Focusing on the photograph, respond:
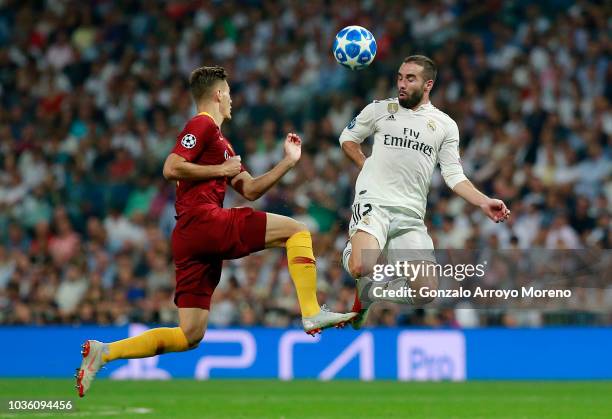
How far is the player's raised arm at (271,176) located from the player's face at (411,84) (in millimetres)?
1385

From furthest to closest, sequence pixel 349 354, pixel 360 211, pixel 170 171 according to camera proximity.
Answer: pixel 349 354, pixel 360 211, pixel 170 171

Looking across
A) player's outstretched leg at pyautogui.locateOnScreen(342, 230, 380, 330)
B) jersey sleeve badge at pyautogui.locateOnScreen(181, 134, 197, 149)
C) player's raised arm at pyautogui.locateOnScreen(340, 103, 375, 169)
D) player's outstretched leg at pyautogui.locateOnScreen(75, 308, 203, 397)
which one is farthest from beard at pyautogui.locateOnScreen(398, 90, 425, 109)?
player's outstretched leg at pyautogui.locateOnScreen(75, 308, 203, 397)

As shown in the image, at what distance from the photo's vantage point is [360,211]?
1002cm

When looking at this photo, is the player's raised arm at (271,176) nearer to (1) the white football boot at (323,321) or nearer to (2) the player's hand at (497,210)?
(1) the white football boot at (323,321)

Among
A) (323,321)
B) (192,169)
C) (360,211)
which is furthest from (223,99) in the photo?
(323,321)

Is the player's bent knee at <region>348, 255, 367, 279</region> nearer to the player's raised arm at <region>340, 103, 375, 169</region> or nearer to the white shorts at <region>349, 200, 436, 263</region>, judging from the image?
the white shorts at <region>349, 200, 436, 263</region>

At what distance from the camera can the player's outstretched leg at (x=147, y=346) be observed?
8758mm

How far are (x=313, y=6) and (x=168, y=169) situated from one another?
38.0 feet

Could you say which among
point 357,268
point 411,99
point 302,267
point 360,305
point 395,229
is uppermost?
point 411,99

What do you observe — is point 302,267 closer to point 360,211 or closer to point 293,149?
point 293,149

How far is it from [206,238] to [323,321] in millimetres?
966

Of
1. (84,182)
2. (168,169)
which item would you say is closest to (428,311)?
(84,182)

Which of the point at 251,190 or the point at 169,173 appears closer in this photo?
the point at 169,173

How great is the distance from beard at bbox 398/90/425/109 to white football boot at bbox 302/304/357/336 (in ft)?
6.75
